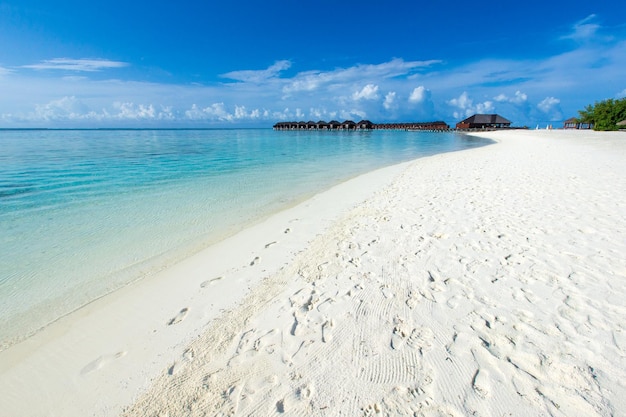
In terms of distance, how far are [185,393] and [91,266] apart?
3979 mm

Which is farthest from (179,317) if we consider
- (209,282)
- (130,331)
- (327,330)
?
(327,330)

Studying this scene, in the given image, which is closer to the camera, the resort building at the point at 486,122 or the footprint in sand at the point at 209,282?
the footprint in sand at the point at 209,282

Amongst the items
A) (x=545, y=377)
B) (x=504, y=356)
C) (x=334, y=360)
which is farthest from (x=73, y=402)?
(x=545, y=377)

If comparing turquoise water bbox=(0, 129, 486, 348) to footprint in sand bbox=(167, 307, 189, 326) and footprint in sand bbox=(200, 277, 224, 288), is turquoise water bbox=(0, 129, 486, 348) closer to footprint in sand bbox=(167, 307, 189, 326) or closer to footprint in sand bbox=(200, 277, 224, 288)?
footprint in sand bbox=(200, 277, 224, 288)

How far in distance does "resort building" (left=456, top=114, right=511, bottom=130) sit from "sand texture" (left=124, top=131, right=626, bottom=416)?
264 ft

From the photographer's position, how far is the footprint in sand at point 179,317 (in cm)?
344

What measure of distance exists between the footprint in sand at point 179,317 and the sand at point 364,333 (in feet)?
0.05

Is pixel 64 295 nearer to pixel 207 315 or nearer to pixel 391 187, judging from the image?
pixel 207 315

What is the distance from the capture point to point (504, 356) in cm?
246

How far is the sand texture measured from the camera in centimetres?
217

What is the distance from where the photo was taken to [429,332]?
2826mm

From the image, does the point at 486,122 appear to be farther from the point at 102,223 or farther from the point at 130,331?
the point at 130,331

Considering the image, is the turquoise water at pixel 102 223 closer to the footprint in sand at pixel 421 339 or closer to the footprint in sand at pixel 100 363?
the footprint in sand at pixel 100 363

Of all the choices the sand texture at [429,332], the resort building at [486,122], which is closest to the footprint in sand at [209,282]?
the sand texture at [429,332]
